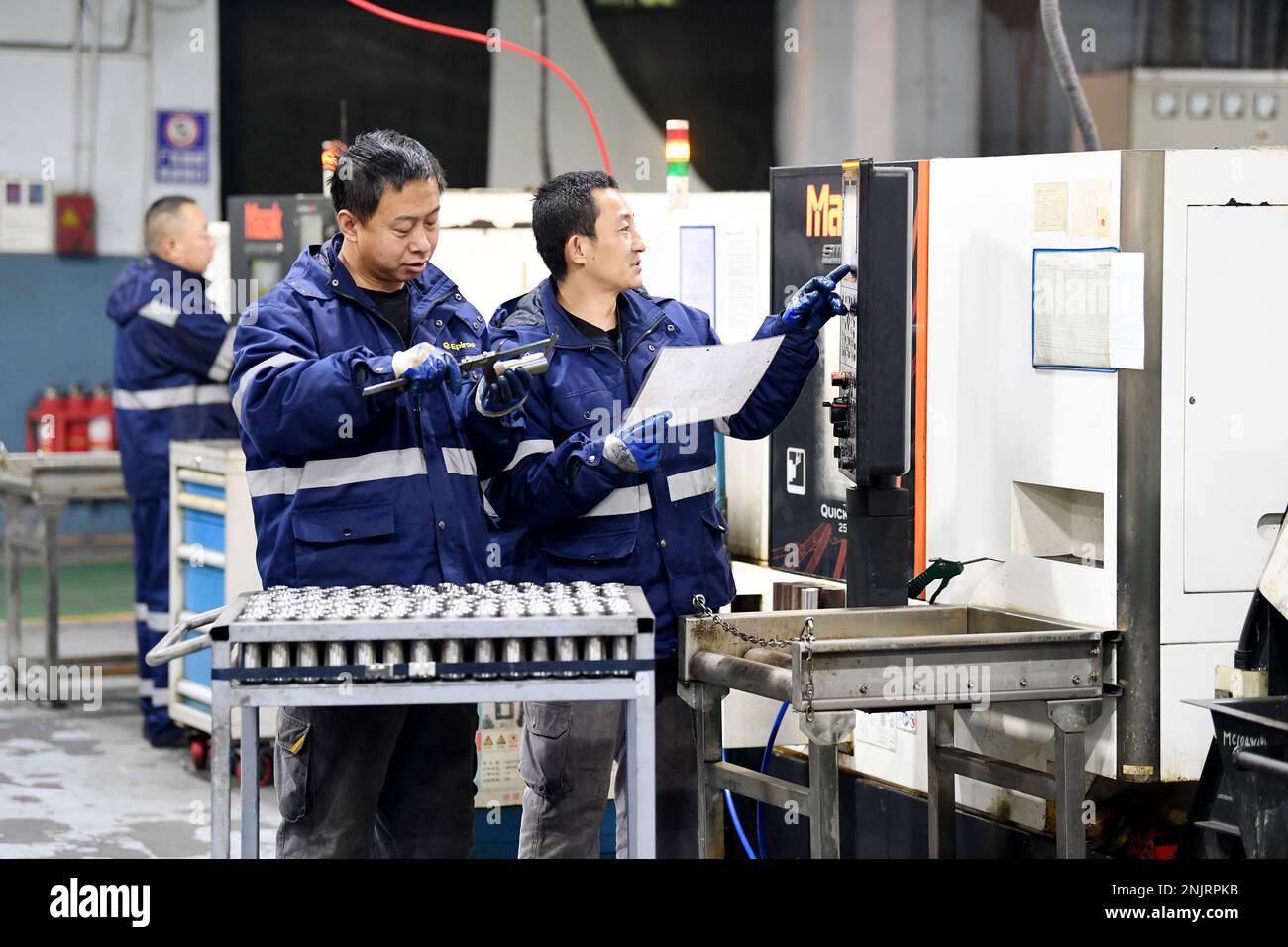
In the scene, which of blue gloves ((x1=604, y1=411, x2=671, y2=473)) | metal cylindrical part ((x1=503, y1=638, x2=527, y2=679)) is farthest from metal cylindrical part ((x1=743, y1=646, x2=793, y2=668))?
metal cylindrical part ((x1=503, y1=638, x2=527, y2=679))

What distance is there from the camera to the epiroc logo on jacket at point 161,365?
5316 millimetres

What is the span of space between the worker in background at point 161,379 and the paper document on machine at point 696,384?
9.81 feet

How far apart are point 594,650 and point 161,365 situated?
3.55m

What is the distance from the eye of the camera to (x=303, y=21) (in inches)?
301

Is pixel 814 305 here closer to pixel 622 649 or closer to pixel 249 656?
pixel 622 649

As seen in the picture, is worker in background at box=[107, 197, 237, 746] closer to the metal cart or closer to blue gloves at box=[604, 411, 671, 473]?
blue gloves at box=[604, 411, 671, 473]

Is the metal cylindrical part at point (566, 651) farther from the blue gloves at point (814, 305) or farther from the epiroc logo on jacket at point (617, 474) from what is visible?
the blue gloves at point (814, 305)

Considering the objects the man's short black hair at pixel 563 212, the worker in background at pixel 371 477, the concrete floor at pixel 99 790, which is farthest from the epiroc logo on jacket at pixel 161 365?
the worker in background at pixel 371 477

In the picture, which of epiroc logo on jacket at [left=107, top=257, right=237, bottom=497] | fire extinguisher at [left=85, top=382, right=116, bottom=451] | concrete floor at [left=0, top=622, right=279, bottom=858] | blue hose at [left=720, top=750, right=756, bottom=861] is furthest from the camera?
fire extinguisher at [left=85, top=382, right=116, bottom=451]

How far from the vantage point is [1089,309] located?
2832 mm

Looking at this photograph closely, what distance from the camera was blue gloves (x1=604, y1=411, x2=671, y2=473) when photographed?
2.67 m

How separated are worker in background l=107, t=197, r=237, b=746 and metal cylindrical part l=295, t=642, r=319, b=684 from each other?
3.31 meters
